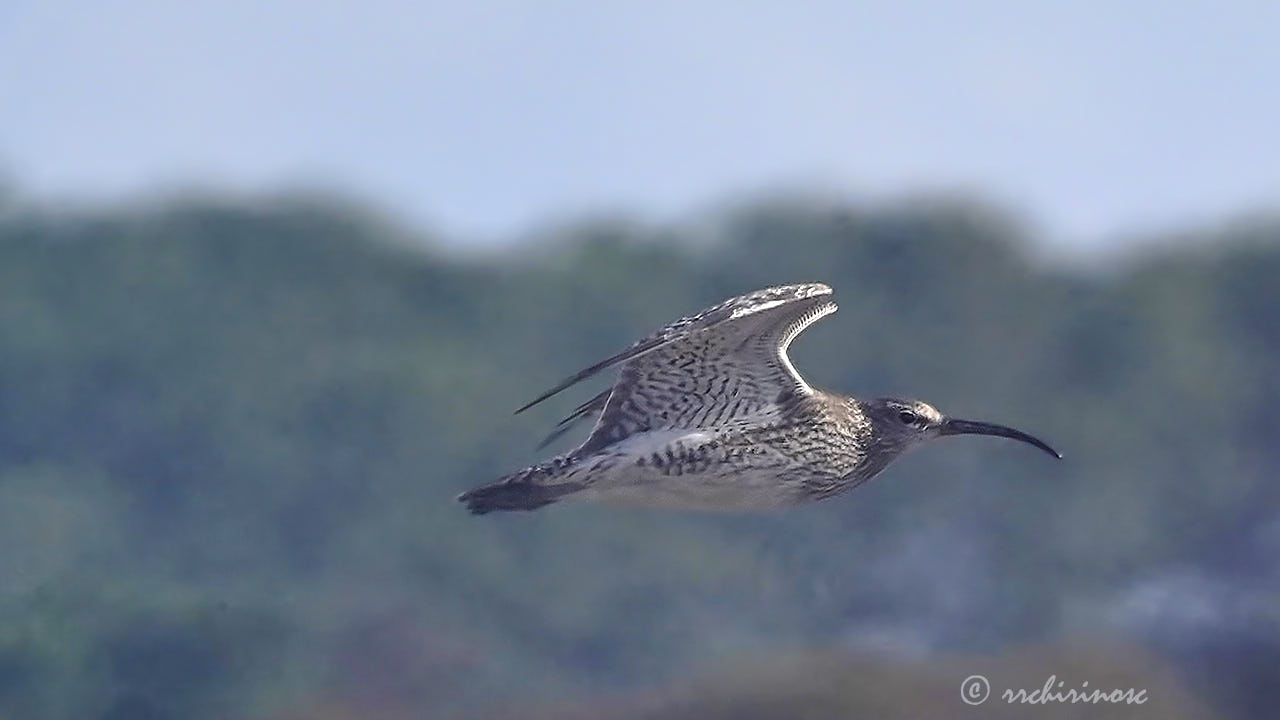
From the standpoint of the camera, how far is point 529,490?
895cm

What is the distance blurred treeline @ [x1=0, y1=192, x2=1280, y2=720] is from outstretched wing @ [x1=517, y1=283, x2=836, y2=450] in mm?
4100

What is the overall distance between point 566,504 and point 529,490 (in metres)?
0.77

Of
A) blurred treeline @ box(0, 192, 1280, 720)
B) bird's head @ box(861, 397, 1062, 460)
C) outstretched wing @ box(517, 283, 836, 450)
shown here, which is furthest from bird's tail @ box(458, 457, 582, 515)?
blurred treeline @ box(0, 192, 1280, 720)

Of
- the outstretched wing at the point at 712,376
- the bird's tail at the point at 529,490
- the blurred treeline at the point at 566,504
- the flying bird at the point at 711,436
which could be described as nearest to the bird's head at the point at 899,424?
the flying bird at the point at 711,436

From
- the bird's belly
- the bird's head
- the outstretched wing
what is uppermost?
the outstretched wing

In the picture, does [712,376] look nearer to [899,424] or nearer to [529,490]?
[529,490]

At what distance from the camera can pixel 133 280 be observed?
110 feet

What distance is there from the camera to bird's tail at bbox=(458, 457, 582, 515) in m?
8.93

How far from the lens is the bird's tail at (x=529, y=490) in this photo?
8.93 metres

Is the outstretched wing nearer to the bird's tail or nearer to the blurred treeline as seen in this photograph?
the bird's tail

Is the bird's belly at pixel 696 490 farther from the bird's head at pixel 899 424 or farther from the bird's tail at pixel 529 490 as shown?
the bird's head at pixel 899 424

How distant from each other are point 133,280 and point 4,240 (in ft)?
8.11

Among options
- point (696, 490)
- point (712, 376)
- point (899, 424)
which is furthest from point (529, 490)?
point (899, 424)

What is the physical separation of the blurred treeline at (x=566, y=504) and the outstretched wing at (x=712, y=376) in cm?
410
